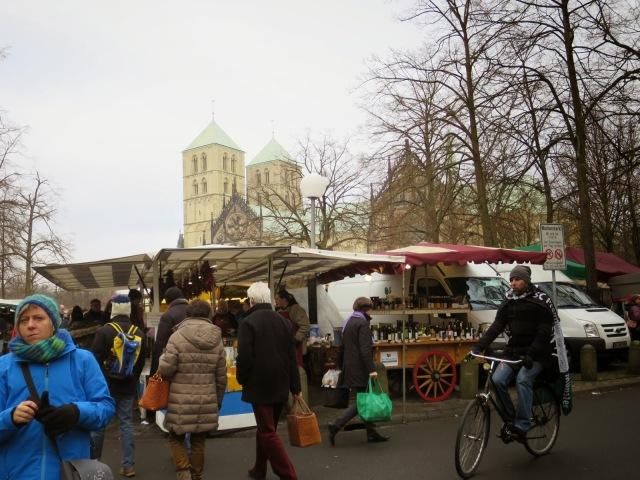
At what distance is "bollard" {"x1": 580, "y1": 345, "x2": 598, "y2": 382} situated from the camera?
39.1 ft

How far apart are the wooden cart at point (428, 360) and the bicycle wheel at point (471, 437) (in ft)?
14.6

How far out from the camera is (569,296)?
1391 cm

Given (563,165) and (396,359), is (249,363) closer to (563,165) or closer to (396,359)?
(396,359)

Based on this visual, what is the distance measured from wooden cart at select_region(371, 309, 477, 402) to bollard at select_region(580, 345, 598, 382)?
2.55 metres

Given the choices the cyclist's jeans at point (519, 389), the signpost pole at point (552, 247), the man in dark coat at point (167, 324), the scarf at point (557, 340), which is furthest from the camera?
the signpost pole at point (552, 247)

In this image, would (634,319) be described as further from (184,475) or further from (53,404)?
(53,404)

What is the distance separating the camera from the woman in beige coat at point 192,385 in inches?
207

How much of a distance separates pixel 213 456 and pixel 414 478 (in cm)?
246

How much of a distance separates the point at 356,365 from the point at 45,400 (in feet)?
16.9

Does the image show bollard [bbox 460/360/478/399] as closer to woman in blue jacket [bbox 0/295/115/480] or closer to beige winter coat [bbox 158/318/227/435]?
beige winter coat [bbox 158/318/227/435]

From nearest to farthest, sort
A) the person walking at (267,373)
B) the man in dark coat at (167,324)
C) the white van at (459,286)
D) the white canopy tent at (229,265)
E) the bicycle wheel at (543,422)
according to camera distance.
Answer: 1. the person walking at (267,373)
2. the bicycle wheel at (543,422)
3. the man in dark coat at (167,324)
4. the white canopy tent at (229,265)
5. the white van at (459,286)

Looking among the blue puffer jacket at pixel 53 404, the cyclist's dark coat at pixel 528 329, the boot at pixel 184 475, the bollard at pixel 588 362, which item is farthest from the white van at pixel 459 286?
the blue puffer jacket at pixel 53 404

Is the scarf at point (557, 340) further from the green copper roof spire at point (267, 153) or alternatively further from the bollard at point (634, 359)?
the green copper roof spire at point (267, 153)

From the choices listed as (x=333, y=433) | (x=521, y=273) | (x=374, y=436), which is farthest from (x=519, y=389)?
(x=333, y=433)
